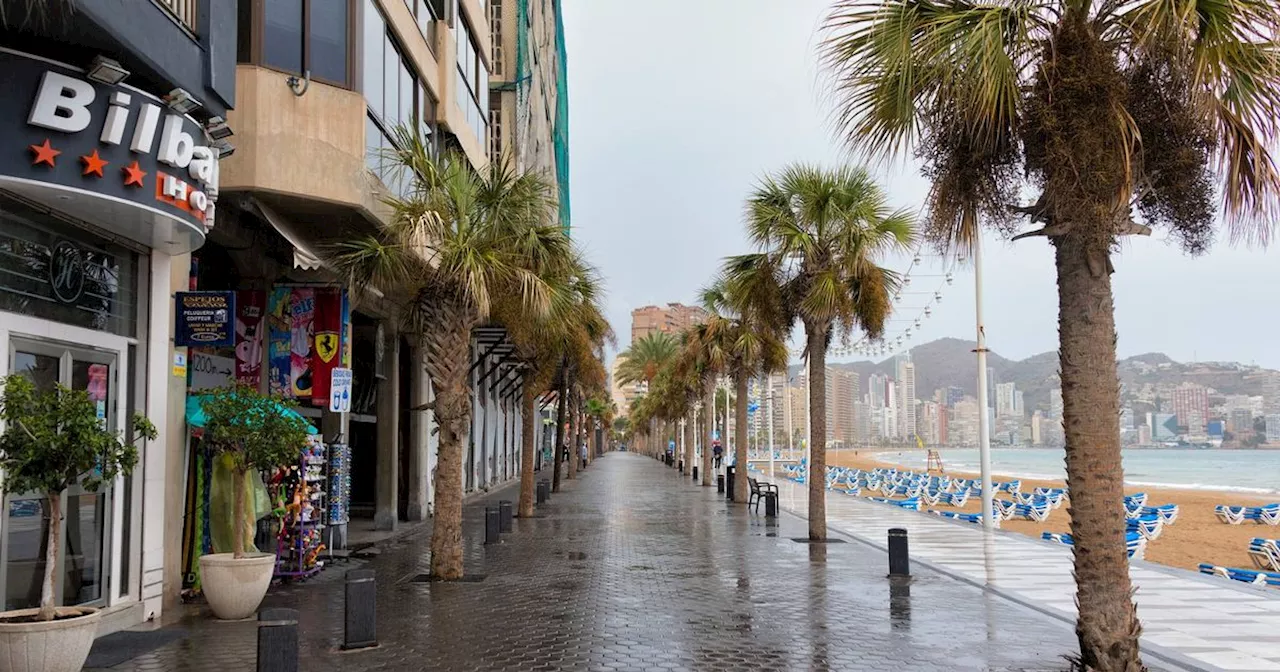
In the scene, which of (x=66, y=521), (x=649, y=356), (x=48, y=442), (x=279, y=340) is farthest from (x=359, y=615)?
(x=649, y=356)

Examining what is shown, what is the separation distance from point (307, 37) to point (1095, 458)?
35.9ft

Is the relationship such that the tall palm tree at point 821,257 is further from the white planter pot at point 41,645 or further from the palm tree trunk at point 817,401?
the white planter pot at point 41,645

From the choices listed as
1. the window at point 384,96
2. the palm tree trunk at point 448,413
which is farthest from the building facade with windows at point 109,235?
the window at point 384,96

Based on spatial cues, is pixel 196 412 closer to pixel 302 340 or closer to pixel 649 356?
pixel 302 340

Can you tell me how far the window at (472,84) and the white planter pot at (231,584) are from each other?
1446 cm

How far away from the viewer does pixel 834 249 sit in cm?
1712

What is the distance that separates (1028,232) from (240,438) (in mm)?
8343

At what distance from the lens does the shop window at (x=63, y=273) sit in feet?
27.6

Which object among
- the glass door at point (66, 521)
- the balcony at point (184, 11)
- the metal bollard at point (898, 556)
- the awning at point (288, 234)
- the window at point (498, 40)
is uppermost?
the window at point (498, 40)

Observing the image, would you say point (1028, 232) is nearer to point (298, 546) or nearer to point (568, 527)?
point (298, 546)

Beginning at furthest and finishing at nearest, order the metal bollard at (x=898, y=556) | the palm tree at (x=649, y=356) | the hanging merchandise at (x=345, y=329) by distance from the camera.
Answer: the palm tree at (x=649, y=356)
the hanging merchandise at (x=345, y=329)
the metal bollard at (x=898, y=556)

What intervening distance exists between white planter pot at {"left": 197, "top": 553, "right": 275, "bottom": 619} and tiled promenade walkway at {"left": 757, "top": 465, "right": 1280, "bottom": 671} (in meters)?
8.63

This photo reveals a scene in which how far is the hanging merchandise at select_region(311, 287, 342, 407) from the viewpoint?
15375 millimetres

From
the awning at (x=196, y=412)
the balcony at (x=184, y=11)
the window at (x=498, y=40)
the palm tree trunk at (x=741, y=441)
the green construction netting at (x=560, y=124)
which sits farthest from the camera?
the green construction netting at (x=560, y=124)
